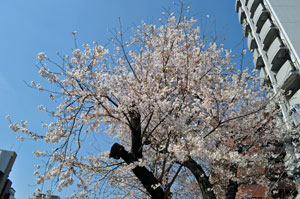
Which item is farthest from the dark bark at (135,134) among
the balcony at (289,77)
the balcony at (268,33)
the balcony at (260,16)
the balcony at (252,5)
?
the balcony at (252,5)

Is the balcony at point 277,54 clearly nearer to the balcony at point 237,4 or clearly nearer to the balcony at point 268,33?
the balcony at point 268,33

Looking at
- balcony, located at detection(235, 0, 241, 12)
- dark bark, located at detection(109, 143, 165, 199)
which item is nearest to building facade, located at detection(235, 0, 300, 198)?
balcony, located at detection(235, 0, 241, 12)

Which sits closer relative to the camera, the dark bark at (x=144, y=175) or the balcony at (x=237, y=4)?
the dark bark at (x=144, y=175)

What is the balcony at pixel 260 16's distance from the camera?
18203 millimetres

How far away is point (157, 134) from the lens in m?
6.33

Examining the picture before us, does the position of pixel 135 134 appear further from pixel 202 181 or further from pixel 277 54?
pixel 277 54

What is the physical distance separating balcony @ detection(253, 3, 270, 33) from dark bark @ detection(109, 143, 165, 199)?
19020 millimetres

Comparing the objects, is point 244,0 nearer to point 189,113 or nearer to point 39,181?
point 189,113

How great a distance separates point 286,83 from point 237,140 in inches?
418

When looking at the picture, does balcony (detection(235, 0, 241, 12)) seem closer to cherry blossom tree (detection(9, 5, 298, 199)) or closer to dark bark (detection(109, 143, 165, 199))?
cherry blossom tree (detection(9, 5, 298, 199))

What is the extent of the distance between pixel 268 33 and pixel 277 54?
7.82 ft

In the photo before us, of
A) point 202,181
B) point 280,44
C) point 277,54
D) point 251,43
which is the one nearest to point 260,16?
point 251,43

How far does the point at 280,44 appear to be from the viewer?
15891 millimetres

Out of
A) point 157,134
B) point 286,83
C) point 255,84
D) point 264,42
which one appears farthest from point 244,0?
point 157,134
